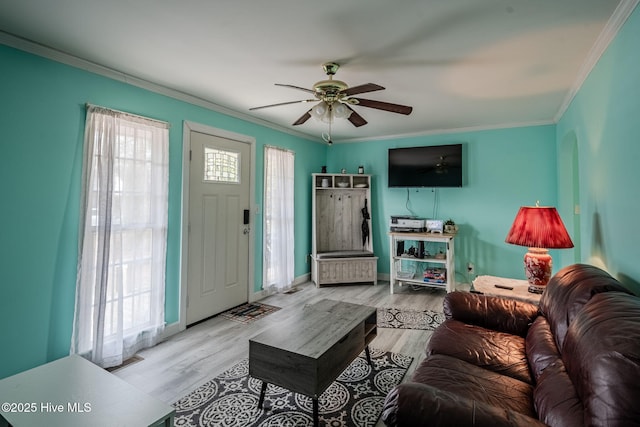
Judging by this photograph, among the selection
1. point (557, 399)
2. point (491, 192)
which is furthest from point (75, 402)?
point (491, 192)

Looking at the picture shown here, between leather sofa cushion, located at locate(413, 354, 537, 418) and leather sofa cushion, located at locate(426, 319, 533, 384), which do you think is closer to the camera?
leather sofa cushion, located at locate(413, 354, 537, 418)

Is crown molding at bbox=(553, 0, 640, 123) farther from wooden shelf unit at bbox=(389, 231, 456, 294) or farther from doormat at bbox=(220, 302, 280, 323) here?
doormat at bbox=(220, 302, 280, 323)

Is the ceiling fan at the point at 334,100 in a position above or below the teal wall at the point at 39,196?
above

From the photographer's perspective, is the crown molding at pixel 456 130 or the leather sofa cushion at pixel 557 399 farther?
the crown molding at pixel 456 130

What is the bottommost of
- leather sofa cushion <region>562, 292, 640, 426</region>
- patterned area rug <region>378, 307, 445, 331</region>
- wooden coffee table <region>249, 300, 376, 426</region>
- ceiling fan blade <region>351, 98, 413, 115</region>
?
patterned area rug <region>378, 307, 445, 331</region>

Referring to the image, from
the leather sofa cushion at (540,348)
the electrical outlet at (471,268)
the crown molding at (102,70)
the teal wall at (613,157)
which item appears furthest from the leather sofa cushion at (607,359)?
the crown molding at (102,70)

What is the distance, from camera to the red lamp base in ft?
8.31

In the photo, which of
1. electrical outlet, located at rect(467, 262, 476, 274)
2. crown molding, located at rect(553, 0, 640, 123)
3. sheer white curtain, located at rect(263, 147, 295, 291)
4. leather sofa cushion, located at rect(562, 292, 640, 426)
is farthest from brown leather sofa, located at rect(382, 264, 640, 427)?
sheer white curtain, located at rect(263, 147, 295, 291)

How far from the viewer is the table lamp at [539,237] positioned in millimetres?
2352

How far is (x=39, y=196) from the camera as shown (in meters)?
2.22

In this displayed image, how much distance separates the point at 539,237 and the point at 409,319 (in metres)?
1.64

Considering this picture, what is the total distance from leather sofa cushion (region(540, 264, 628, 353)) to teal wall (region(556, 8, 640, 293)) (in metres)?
0.25

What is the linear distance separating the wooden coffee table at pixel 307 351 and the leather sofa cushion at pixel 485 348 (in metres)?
0.53

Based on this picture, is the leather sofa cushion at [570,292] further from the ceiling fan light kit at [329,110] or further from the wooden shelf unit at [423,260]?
the wooden shelf unit at [423,260]
